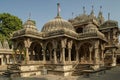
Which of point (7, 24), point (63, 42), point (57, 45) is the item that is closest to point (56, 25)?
point (57, 45)

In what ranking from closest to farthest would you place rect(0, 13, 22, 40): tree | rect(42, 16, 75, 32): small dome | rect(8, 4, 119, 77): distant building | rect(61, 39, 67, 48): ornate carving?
rect(8, 4, 119, 77): distant building, rect(61, 39, 67, 48): ornate carving, rect(42, 16, 75, 32): small dome, rect(0, 13, 22, 40): tree

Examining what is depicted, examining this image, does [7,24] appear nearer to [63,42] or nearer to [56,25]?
[56,25]

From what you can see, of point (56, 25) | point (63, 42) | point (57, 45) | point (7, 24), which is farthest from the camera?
point (7, 24)

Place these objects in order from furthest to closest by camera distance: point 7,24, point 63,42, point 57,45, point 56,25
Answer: point 7,24
point 56,25
point 57,45
point 63,42

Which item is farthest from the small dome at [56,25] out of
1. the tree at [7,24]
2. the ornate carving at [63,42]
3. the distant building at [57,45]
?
the tree at [7,24]

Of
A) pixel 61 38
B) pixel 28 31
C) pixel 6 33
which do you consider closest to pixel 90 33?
pixel 61 38

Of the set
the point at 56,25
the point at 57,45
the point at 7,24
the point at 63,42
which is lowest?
the point at 57,45

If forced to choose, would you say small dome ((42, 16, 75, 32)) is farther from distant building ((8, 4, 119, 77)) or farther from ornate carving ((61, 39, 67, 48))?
ornate carving ((61, 39, 67, 48))

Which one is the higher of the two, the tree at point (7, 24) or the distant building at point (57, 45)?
the tree at point (7, 24)

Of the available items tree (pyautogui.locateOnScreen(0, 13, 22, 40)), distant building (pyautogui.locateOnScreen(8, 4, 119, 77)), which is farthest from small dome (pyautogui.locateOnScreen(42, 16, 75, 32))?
tree (pyautogui.locateOnScreen(0, 13, 22, 40))

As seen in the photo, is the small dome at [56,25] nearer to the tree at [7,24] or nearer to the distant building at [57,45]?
the distant building at [57,45]

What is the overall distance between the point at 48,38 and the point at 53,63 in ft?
11.7

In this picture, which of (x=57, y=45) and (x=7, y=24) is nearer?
(x=57, y=45)

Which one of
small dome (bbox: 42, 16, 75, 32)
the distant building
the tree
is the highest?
the tree
